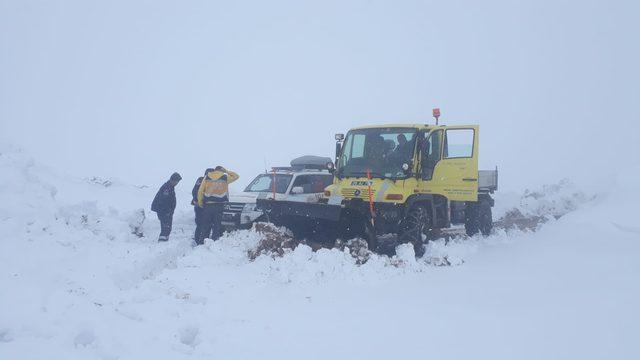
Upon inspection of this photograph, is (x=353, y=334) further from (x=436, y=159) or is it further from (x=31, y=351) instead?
(x=436, y=159)

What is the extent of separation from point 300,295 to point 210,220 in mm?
4288

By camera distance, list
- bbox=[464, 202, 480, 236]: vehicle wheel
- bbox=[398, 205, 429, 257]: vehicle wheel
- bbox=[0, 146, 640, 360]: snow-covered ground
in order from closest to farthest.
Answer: bbox=[0, 146, 640, 360]: snow-covered ground
bbox=[398, 205, 429, 257]: vehicle wheel
bbox=[464, 202, 480, 236]: vehicle wheel

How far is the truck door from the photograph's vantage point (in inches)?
400

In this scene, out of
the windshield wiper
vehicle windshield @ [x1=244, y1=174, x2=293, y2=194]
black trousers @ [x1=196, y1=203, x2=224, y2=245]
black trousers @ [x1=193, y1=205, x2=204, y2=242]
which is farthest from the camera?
vehicle windshield @ [x1=244, y1=174, x2=293, y2=194]

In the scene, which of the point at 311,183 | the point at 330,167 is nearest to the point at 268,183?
the point at 311,183

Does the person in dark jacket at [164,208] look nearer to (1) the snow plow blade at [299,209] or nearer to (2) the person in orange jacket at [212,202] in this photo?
(2) the person in orange jacket at [212,202]

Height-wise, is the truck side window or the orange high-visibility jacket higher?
the truck side window

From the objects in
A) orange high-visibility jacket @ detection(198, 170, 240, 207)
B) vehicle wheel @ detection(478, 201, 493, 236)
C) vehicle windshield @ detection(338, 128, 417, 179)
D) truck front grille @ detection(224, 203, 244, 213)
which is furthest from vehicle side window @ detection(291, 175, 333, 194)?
vehicle wheel @ detection(478, 201, 493, 236)

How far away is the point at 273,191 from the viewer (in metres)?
11.4

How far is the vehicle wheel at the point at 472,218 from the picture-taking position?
1142 cm

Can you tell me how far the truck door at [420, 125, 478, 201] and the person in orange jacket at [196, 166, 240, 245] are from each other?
4.02 meters

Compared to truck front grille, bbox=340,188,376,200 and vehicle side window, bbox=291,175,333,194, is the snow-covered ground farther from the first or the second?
vehicle side window, bbox=291,175,333,194

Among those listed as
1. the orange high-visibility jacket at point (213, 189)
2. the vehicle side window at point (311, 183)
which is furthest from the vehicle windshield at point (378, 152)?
the orange high-visibility jacket at point (213, 189)

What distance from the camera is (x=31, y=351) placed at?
13.3 ft
